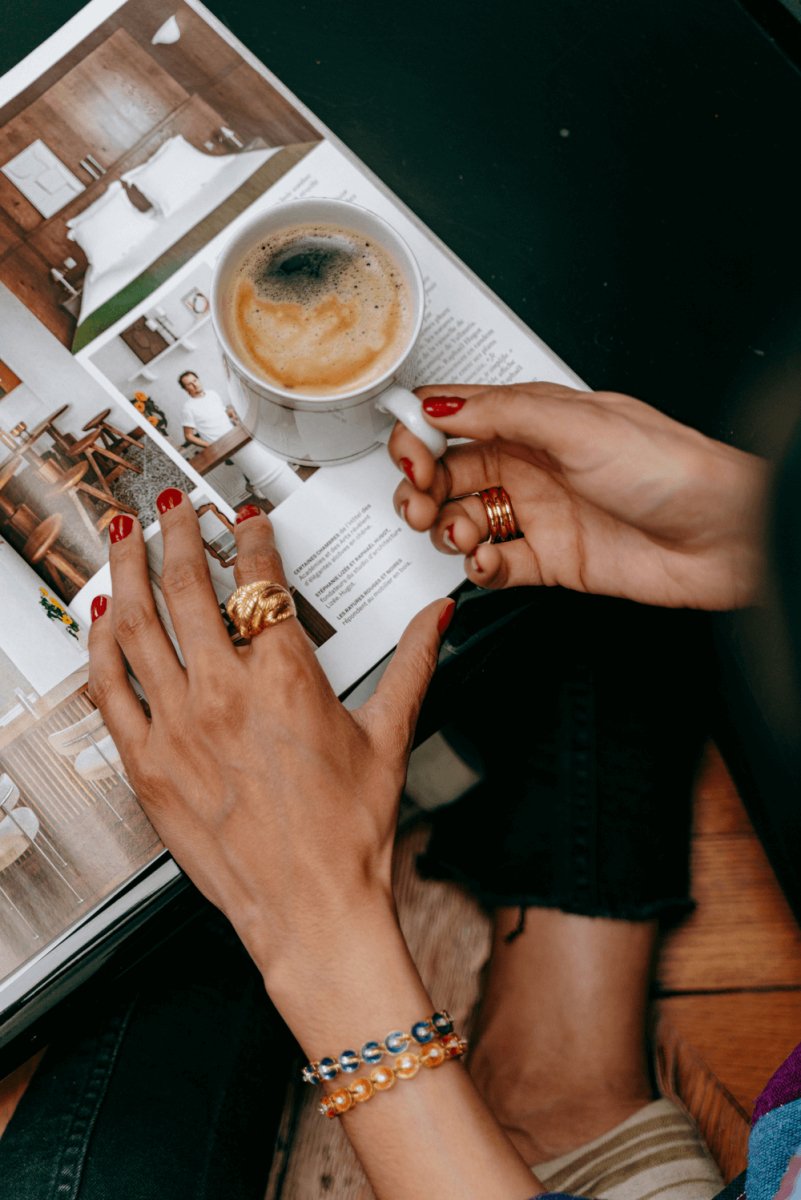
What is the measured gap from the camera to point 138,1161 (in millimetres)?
644

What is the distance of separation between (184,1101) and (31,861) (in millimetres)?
259

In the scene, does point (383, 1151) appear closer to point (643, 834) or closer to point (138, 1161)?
point (138, 1161)

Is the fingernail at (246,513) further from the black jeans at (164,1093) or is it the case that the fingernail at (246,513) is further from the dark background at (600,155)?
the black jeans at (164,1093)

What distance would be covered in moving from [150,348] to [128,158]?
0.14 meters

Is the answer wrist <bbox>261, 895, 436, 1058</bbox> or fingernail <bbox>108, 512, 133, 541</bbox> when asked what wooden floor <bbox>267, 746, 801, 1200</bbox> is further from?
fingernail <bbox>108, 512, 133, 541</bbox>

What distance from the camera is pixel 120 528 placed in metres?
0.58

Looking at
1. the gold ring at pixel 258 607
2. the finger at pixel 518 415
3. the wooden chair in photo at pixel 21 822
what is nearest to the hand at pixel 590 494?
the finger at pixel 518 415

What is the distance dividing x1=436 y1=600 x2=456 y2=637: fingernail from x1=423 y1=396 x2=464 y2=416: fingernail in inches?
5.1

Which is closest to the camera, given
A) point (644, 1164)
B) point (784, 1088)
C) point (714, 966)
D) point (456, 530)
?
point (784, 1088)

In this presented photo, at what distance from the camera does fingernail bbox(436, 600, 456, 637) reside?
1.85 feet

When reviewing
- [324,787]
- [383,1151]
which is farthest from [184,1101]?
[324,787]

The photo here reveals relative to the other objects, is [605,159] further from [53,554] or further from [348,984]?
[348,984]

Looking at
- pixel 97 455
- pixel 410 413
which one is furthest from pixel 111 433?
pixel 410 413

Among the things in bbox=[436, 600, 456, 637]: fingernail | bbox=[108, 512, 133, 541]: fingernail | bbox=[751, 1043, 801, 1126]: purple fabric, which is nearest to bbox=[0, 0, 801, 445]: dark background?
bbox=[436, 600, 456, 637]: fingernail
